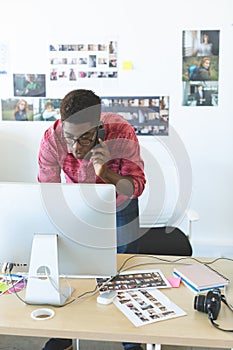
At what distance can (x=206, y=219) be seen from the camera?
11.0 feet

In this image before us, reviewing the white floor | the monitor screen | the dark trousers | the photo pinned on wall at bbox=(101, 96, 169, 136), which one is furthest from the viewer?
the photo pinned on wall at bbox=(101, 96, 169, 136)

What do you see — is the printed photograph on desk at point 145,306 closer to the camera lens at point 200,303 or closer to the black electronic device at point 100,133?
the camera lens at point 200,303

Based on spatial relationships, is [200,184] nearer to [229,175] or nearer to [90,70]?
[229,175]

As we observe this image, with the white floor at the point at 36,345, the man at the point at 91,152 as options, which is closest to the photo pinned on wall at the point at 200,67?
the man at the point at 91,152

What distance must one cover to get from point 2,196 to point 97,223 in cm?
34

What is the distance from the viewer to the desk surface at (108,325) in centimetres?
142

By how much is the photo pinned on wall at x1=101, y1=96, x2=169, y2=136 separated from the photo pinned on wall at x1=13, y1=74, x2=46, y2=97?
0.45 metres

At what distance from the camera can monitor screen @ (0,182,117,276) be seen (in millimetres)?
1542

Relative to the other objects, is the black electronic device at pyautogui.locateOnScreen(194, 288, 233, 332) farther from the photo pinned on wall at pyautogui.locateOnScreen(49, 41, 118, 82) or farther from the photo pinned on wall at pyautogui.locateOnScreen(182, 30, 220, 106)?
the photo pinned on wall at pyautogui.locateOnScreen(49, 41, 118, 82)

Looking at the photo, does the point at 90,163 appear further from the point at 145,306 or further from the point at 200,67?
the point at 200,67

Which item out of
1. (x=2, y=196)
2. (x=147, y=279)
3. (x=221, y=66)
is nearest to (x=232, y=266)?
(x=147, y=279)

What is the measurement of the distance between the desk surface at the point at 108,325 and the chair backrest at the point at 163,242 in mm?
1122

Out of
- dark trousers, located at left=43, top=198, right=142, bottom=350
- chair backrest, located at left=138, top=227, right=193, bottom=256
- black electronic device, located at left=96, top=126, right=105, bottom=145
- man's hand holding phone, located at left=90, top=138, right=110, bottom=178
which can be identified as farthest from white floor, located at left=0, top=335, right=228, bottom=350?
black electronic device, located at left=96, top=126, right=105, bottom=145

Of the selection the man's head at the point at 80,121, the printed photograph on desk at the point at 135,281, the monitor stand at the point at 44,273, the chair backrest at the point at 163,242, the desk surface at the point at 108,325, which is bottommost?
the chair backrest at the point at 163,242
